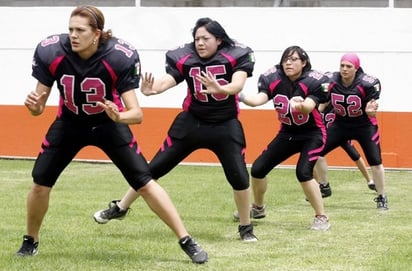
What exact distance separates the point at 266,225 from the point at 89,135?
9.89ft

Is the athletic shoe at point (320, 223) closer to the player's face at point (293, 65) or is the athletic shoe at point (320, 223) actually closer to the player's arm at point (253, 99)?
the player's arm at point (253, 99)

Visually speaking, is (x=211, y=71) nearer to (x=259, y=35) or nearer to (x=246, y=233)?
(x=246, y=233)

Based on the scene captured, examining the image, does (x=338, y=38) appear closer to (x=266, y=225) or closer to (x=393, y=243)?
(x=266, y=225)

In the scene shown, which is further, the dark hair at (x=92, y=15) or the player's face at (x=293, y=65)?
the player's face at (x=293, y=65)

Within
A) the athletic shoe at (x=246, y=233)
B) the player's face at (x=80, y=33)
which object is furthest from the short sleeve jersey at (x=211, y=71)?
the player's face at (x=80, y=33)

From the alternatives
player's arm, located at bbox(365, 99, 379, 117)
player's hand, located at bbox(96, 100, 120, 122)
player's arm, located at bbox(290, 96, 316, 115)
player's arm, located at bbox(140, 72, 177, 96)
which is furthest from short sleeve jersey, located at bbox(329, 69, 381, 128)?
player's hand, located at bbox(96, 100, 120, 122)

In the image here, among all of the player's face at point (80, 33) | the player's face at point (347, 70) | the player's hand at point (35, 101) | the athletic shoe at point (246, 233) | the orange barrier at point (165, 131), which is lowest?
the orange barrier at point (165, 131)

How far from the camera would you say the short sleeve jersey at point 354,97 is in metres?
11.8

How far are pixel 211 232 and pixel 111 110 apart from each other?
9.16 feet

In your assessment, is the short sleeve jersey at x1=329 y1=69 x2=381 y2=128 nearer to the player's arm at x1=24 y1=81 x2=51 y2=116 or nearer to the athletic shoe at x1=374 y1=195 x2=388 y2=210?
the athletic shoe at x1=374 y1=195 x2=388 y2=210

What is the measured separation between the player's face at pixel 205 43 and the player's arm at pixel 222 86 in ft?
0.62

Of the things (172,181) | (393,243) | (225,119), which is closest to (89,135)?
(225,119)

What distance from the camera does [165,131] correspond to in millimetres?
17906

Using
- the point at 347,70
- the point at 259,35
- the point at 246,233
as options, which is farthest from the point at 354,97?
the point at 259,35
